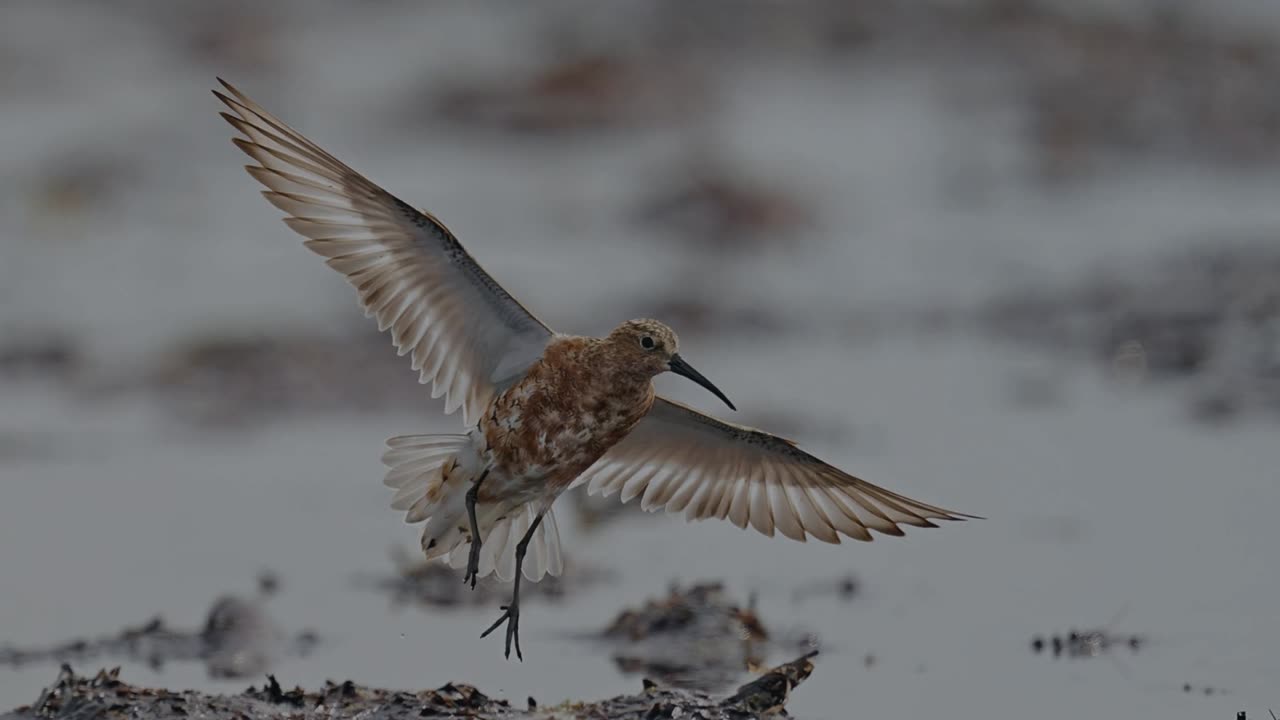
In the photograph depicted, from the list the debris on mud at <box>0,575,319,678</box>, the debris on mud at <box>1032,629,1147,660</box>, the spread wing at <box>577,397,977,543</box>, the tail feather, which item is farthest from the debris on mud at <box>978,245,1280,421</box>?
the debris on mud at <box>0,575,319,678</box>

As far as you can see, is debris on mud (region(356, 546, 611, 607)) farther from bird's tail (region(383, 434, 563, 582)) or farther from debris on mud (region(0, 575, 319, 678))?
bird's tail (region(383, 434, 563, 582))

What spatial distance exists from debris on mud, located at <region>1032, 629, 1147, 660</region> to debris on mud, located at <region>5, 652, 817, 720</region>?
1.22 metres

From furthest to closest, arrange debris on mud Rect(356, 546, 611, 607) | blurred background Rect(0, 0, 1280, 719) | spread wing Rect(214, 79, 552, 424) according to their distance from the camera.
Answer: debris on mud Rect(356, 546, 611, 607) → blurred background Rect(0, 0, 1280, 719) → spread wing Rect(214, 79, 552, 424)

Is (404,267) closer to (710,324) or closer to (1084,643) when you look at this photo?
(1084,643)

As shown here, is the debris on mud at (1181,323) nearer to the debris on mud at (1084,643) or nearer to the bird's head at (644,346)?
the debris on mud at (1084,643)

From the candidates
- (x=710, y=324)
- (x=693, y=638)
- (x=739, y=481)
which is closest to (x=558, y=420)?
(x=739, y=481)

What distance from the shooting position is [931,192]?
501 inches

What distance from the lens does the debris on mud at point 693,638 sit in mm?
5543

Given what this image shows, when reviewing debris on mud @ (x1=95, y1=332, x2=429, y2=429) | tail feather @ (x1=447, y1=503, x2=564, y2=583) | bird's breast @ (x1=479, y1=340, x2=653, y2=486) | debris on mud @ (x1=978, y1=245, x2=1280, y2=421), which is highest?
debris on mud @ (x1=978, y1=245, x2=1280, y2=421)

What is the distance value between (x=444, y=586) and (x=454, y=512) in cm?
113

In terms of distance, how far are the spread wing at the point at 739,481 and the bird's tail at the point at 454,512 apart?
0.87ft

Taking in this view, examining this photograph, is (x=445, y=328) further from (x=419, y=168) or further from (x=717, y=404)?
(x=419, y=168)

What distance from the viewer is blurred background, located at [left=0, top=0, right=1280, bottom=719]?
5730 millimetres

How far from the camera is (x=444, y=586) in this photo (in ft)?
20.6
